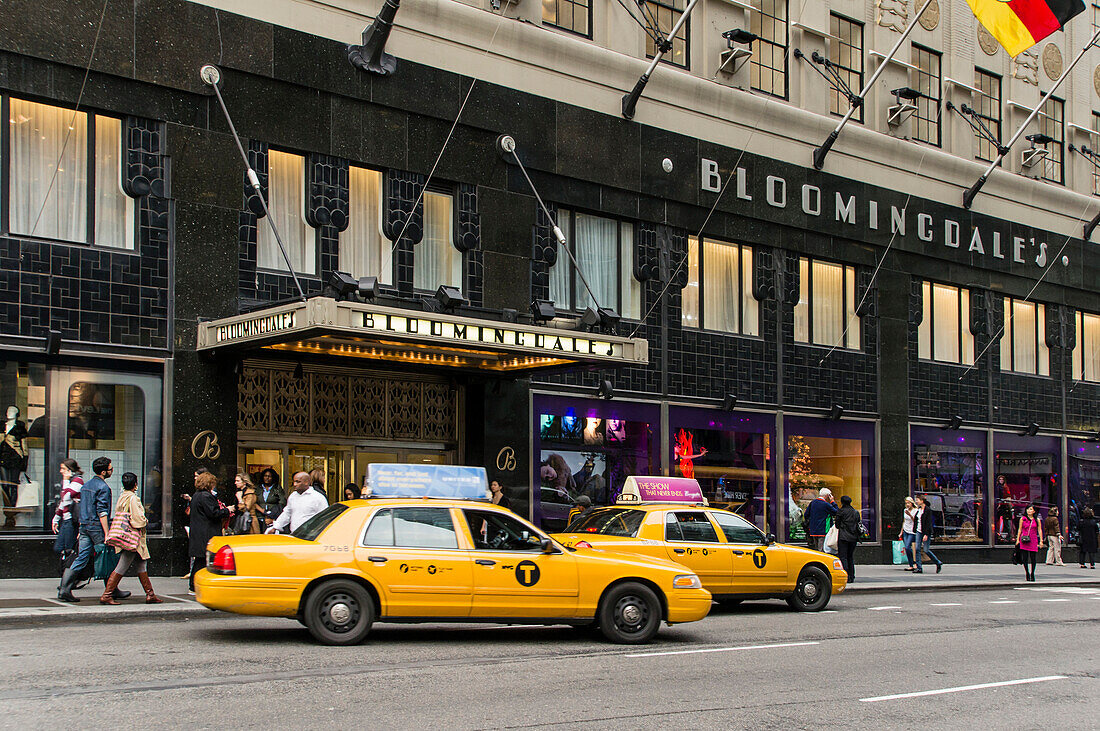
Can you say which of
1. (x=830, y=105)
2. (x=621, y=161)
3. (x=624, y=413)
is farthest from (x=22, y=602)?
(x=830, y=105)

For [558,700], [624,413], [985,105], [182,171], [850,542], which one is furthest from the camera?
[985,105]

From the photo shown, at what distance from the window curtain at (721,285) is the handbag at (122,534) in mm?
14357

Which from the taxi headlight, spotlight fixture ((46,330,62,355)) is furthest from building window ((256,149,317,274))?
the taxi headlight

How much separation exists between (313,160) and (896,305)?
16231mm

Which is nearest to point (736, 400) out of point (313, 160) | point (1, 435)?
point (313, 160)

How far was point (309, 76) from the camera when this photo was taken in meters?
19.2

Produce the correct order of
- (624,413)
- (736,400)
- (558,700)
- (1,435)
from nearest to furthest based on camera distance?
(558,700)
(1,435)
(624,413)
(736,400)

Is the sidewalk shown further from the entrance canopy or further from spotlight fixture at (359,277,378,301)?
spotlight fixture at (359,277,378,301)

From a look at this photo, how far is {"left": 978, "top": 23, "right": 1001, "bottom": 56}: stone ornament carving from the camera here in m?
32.2

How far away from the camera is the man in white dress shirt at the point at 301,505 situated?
15.1m

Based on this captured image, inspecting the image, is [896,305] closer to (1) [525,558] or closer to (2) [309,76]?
(2) [309,76]

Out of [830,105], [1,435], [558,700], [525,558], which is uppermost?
[830,105]

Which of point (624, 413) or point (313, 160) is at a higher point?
point (313, 160)

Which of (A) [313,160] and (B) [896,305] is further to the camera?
(B) [896,305]
